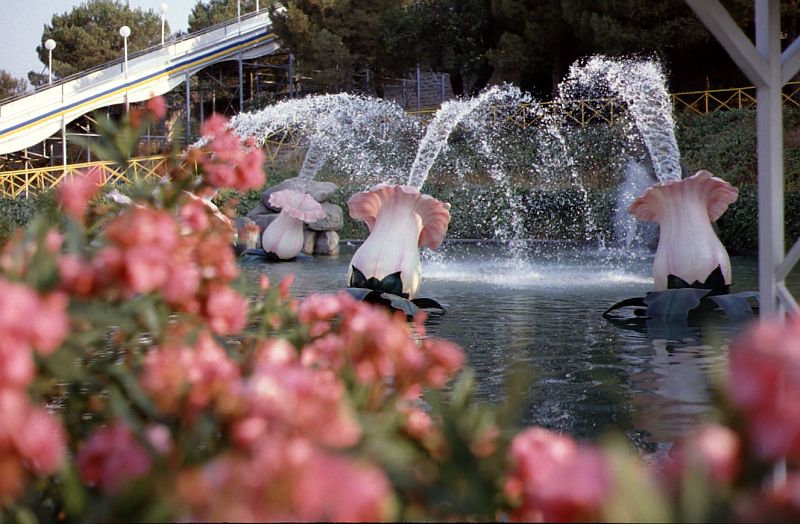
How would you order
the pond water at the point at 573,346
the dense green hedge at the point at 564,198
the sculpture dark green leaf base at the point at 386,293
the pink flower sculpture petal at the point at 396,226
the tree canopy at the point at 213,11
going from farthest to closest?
the tree canopy at the point at 213,11, the dense green hedge at the point at 564,198, the pink flower sculpture petal at the point at 396,226, the sculpture dark green leaf base at the point at 386,293, the pond water at the point at 573,346

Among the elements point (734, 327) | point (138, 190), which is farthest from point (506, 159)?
point (138, 190)

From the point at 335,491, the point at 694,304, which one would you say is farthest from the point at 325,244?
the point at 335,491

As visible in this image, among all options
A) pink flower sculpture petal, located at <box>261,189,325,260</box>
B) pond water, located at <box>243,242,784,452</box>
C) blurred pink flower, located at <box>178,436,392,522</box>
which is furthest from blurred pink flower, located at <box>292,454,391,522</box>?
pink flower sculpture petal, located at <box>261,189,325,260</box>

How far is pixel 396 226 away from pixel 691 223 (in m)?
2.09

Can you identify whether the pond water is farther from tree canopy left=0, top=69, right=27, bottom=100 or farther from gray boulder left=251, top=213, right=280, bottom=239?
tree canopy left=0, top=69, right=27, bottom=100

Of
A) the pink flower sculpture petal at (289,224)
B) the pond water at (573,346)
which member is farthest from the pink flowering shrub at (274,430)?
the pink flower sculpture petal at (289,224)

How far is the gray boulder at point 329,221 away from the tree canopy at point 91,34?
95.3 ft

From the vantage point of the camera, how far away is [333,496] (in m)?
0.74

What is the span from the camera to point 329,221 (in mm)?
14992

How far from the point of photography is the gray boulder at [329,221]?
14.9m

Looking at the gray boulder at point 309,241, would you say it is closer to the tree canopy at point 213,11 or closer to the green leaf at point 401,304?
the green leaf at point 401,304

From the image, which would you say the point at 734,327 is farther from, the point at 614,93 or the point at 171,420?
the point at 614,93

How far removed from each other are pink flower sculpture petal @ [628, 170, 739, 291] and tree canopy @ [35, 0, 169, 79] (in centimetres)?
3781

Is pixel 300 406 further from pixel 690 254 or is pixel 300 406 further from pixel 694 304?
pixel 690 254
